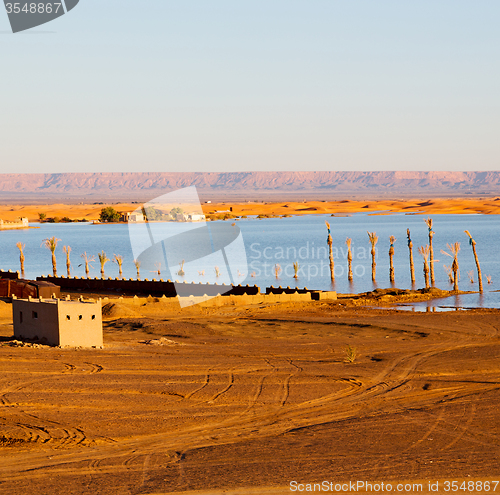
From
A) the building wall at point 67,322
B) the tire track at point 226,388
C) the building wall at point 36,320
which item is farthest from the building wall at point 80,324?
the tire track at point 226,388

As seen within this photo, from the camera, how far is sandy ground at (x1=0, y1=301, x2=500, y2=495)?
11.5m

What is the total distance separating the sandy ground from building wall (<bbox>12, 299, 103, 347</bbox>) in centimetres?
96

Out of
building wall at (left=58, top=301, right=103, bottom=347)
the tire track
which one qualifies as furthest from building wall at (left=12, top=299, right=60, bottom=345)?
the tire track

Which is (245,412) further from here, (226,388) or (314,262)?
(314,262)

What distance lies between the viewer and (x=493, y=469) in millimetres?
11531

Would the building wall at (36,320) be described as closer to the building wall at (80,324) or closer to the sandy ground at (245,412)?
the building wall at (80,324)

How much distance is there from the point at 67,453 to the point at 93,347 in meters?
11.6

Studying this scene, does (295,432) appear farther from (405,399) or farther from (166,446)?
(405,399)

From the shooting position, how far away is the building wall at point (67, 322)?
2378 cm

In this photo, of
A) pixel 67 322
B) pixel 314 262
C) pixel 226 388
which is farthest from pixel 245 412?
pixel 314 262

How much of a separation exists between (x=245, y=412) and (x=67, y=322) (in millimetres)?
10510

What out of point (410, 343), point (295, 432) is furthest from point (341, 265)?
point (295, 432)

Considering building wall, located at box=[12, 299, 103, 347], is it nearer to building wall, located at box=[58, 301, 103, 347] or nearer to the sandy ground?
building wall, located at box=[58, 301, 103, 347]

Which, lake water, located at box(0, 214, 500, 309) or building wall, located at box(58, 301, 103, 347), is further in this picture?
lake water, located at box(0, 214, 500, 309)
